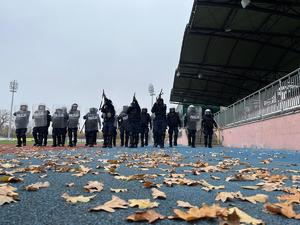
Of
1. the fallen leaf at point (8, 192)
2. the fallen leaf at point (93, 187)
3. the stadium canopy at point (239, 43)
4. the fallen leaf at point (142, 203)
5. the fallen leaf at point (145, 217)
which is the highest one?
the stadium canopy at point (239, 43)

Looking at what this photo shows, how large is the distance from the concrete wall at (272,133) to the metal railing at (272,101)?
327mm

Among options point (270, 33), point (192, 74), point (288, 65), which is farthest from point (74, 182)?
point (192, 74)

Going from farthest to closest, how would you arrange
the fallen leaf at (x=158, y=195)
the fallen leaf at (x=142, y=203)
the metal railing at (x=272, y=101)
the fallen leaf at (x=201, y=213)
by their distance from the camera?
the metal railing at (x=272, y=101) < the fallen leaf at (x=158, y=195) < the fallen leaf at (x=142, y=203) < the fallen leaf at (x=201, y=213)

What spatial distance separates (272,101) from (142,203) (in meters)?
12.6

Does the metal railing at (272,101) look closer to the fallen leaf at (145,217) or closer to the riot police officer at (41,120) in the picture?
the riot police officer at (41,120)

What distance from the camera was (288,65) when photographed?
23.0 metres

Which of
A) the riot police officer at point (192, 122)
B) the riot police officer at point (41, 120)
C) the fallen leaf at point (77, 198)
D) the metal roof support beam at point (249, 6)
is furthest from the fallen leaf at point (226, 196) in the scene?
the riot police officer at point (41, 120)

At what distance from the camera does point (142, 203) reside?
125 inches

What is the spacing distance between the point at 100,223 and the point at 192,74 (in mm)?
27056

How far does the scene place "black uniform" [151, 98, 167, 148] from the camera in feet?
49.3

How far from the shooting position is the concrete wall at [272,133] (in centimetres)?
1241

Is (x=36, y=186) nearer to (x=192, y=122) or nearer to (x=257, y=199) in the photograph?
(x=257, y=199)

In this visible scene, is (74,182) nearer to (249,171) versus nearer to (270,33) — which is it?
(249,171)

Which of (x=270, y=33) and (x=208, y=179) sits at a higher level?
(x=270, y=33)
